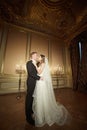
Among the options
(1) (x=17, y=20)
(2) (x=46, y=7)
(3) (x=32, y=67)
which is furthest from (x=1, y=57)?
(2) (x=46, y=7)

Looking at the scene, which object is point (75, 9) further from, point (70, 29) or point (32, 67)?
point (32, 67)

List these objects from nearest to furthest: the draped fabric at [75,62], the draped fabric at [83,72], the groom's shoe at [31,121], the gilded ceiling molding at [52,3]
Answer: the groom's shoe at [31,121] < the gilded ceiling molding at [52,3] < the draped fabric at [83,72] < the draped fabric at [75,62]

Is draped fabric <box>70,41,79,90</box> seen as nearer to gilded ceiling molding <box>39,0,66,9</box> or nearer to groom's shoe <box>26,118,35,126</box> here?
gilded ceiling molding <box>39,0,66,9</box>

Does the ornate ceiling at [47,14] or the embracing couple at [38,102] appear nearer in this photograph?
the embracing couple at [38,102]

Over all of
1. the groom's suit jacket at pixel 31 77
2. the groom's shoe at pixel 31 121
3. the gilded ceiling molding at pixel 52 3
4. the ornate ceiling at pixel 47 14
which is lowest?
the groom's shoe at pixel 31 121

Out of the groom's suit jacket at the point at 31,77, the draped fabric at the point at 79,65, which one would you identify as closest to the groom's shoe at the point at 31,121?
the groom's suit jacket at the point at 31,77

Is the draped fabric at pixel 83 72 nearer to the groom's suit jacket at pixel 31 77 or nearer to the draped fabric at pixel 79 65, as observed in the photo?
the draped fabric at pixel 79 65

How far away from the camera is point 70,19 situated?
489 centimetres

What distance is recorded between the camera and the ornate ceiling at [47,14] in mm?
3930

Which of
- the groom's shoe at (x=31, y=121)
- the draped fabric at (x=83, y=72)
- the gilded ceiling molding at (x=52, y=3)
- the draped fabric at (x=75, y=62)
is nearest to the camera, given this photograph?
the groom's shoe at (x=31, y=121)

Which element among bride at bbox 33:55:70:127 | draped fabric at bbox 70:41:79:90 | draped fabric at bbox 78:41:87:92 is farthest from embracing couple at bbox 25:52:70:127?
draped fabric at bbox 70:41:79:90

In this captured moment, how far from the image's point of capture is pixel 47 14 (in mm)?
4562

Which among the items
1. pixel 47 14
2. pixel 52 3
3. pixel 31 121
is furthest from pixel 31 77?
pixel 47 14

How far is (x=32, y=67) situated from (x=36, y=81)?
12.6 inches
